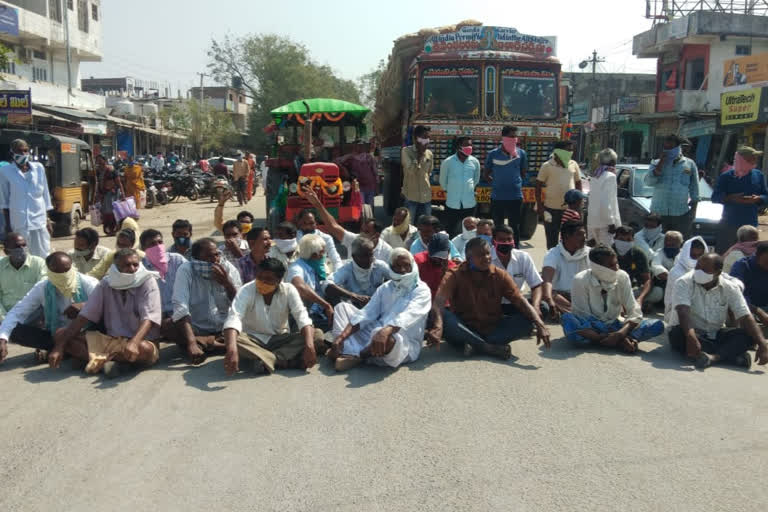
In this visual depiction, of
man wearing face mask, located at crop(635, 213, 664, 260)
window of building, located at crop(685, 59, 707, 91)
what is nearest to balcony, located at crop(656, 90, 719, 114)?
window of building, located at crop(685, 59, 707, 91)

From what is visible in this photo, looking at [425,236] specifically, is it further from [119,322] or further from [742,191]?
[742,191]

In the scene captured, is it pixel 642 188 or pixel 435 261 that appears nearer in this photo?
pixel 435 261

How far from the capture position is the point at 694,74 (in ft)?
111

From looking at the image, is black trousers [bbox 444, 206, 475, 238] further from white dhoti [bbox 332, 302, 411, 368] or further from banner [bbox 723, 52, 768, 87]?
banner [bbox 723, 52, 768, 87]

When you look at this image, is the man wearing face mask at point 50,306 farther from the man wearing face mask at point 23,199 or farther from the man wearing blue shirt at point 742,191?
the man wearing blue shirt at point 742,191

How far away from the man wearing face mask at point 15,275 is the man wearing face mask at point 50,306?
1.49ft

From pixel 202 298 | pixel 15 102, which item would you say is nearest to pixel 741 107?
pixel 15 102

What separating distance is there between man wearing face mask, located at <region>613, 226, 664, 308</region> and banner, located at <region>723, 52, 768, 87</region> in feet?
66.9

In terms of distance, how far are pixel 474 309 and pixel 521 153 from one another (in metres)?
4.08

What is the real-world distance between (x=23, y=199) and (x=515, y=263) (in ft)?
19.9

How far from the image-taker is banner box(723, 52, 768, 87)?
25.1 metres

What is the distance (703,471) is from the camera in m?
3.88

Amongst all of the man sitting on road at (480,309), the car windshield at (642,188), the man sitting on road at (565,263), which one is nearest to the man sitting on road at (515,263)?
the man sitting on road at (565,263)

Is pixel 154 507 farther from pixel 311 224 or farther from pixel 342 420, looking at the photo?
pixel 311 224
